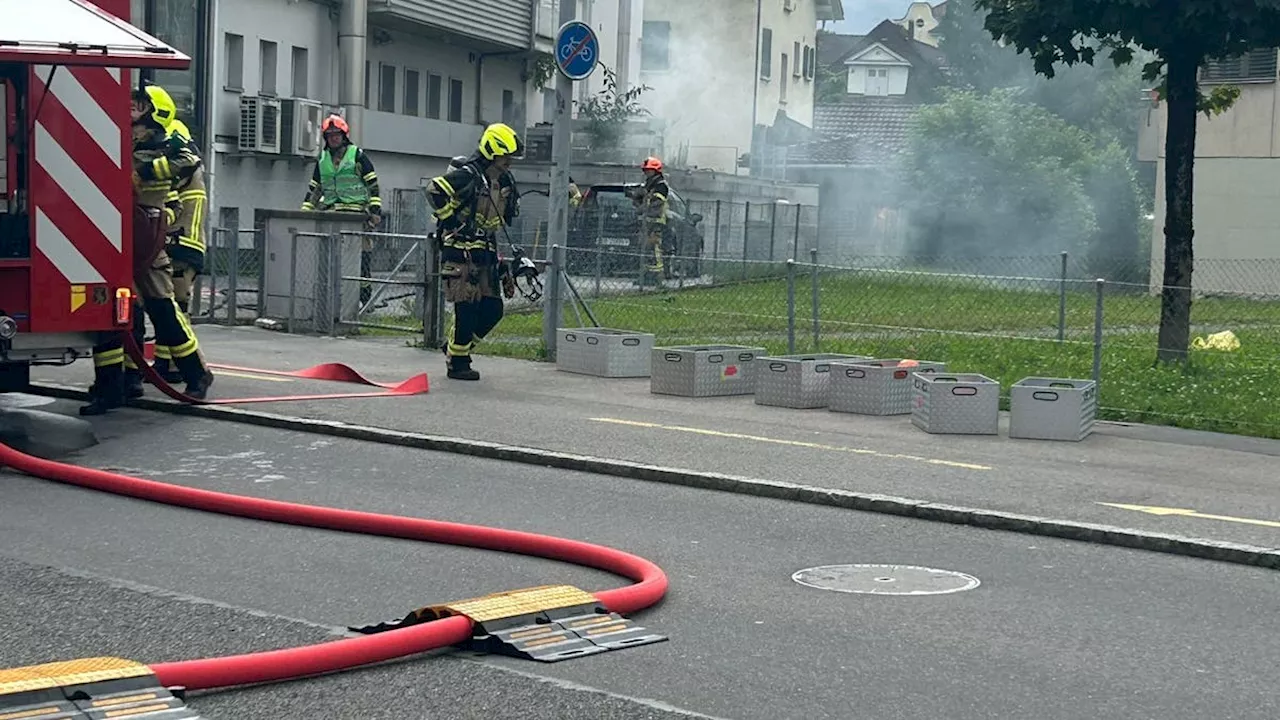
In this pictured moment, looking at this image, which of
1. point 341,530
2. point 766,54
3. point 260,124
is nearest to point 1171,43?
point 341,530

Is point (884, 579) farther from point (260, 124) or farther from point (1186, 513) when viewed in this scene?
point (260, 124)

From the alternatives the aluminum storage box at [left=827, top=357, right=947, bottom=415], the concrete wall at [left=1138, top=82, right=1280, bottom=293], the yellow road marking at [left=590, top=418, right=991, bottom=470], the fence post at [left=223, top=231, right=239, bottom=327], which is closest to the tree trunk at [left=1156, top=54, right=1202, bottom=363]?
the aluminum storage box at [left=827, top=357, right=947, bottom=415]

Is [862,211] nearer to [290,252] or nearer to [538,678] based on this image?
[290,252]

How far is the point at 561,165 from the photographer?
15758 mm

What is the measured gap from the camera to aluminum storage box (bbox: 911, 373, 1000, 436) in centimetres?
1185

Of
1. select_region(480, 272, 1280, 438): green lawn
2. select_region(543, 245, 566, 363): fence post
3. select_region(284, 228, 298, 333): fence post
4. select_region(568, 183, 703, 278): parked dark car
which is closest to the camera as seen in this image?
A: select_region(480, 272, 1280, 438): green lawn

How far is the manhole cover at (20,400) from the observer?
11.7 metres

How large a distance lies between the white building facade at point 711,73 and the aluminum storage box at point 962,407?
1761 inches

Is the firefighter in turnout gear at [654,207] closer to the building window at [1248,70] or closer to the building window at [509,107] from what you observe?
the building window at [1248,70]

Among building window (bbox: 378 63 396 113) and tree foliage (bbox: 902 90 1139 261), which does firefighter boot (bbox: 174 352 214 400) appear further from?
tree foliage (bbox: 902 90 1139 261)

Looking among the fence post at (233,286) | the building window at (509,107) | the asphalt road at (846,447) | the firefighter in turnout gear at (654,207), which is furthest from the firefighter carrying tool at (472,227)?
the building window at (509,107)

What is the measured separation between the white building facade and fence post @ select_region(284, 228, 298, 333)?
129ft

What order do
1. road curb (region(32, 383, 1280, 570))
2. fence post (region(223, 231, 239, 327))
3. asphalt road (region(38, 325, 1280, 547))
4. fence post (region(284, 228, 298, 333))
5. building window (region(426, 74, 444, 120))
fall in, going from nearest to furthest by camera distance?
road curb (region(32, 383, 1280, 570))
asphalt road (region(38, 325, 1280, 547))
fence post (region(284, 228, 298, 333))
fence post (region(223, 231, 239, 327))
building window (region(426, 74, 444, 120))

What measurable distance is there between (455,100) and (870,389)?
30424 mm
